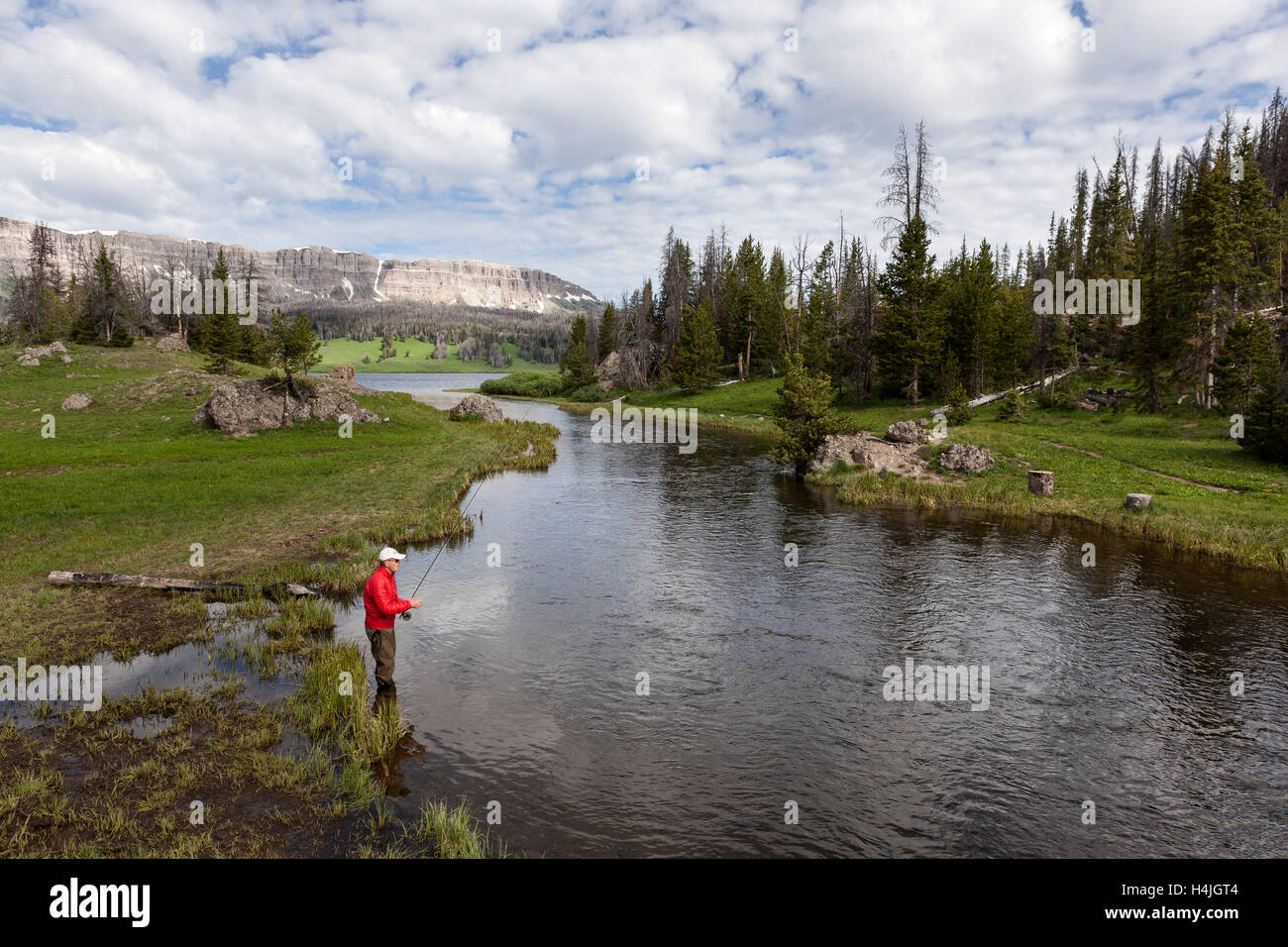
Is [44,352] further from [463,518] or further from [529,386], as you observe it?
[529,386]

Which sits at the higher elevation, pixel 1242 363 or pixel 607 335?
pixel 607 335

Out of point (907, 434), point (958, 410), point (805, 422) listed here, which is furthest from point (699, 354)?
point (907, 434)

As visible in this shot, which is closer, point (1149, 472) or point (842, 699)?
point (842, 699)

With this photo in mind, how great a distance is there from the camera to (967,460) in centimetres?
3519

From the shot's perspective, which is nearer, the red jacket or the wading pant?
the red jacket

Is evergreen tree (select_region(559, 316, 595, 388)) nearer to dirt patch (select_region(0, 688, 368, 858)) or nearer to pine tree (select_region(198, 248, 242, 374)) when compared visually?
pine tree (select_region(198, 248, 242, 374))

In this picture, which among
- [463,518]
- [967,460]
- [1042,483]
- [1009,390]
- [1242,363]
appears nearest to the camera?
[463,518]

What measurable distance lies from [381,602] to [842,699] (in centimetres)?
948

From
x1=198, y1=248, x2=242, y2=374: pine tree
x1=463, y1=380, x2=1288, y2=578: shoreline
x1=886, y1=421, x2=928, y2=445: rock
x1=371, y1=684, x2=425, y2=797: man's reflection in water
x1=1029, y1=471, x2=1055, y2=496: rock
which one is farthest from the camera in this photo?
x1=198, y1=248, x2=242, y2=374: pine tree

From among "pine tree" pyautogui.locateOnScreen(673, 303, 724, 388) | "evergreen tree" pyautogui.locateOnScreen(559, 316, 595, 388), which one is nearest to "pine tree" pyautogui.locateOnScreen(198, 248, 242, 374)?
"evergreen tree" pyautogui.locateOnScreen(559, 316, 595, 388)

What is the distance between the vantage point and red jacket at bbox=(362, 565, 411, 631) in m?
12.6

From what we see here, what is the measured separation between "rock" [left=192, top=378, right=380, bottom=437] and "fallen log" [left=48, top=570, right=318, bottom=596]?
29420mm

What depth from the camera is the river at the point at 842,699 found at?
949 cm
